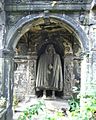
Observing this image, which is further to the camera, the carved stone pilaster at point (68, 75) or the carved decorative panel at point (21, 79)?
the carved decorative panel at point (21, 79)

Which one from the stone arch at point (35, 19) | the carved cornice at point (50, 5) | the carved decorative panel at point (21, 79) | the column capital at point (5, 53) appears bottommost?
the carved decorative panel at point (21, 79)

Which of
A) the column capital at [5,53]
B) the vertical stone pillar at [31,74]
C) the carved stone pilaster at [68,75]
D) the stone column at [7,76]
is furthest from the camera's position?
the vertical stone pillar at [31,74]

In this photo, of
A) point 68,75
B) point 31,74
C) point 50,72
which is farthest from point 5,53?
point 68,75

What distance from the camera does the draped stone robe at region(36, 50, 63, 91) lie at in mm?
9938

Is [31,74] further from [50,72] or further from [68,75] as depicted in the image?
[68,75]

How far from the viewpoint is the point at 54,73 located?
10031mm

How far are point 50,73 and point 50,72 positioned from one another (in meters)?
0.04

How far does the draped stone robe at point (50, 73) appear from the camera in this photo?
994 cm

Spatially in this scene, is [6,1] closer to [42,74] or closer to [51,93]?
[42,74]

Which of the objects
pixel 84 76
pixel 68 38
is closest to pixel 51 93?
pixel 68 38

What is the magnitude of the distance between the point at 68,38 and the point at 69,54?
0.63m

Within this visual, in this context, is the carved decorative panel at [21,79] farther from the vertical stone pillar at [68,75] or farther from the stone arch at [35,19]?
the stone arch at [35,19]

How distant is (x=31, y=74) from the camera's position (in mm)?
10078

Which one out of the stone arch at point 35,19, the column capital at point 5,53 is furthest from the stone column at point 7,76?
the stone arch at point 35,19
